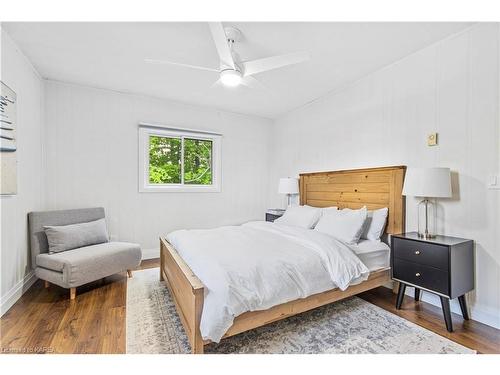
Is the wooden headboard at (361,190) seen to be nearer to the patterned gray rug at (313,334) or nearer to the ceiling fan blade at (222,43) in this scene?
the patterned gray rug at (313,334)

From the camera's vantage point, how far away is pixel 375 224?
2791 millimetres

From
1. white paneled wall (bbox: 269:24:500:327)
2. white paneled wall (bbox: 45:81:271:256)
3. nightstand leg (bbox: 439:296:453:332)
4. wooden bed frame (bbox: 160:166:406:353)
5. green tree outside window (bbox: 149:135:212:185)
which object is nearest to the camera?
wooden bed frame (bbox: 160:166:406:353)

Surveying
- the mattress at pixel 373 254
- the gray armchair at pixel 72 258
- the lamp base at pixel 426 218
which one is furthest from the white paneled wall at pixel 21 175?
the lamp base at pixel 426 218

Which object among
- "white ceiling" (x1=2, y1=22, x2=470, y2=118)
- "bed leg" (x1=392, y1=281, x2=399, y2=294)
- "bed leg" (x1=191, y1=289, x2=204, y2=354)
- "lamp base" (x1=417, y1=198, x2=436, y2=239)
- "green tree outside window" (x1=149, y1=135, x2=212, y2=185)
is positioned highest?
"white ceiling" (x1=2, y1=22, x2=470, y2=118)

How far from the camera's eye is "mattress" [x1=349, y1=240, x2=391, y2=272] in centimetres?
245

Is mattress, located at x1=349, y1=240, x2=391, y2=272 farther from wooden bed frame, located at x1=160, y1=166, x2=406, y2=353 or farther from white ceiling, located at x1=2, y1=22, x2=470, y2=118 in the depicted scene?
white ceiling, located at x1=2, y1=22, x2=470, y2=118

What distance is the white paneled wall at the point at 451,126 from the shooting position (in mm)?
2070

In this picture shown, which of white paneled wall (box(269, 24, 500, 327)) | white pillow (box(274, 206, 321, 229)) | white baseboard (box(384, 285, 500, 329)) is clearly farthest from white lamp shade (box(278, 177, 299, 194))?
white baseboard (box(384, 285, 500, 329))

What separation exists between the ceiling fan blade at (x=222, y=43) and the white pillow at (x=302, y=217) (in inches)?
79.5

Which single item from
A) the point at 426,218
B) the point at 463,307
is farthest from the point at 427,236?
the point at 463,307

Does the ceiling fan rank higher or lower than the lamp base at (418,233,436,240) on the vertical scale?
higher

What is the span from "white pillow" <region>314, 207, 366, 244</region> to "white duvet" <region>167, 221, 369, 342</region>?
25cm
